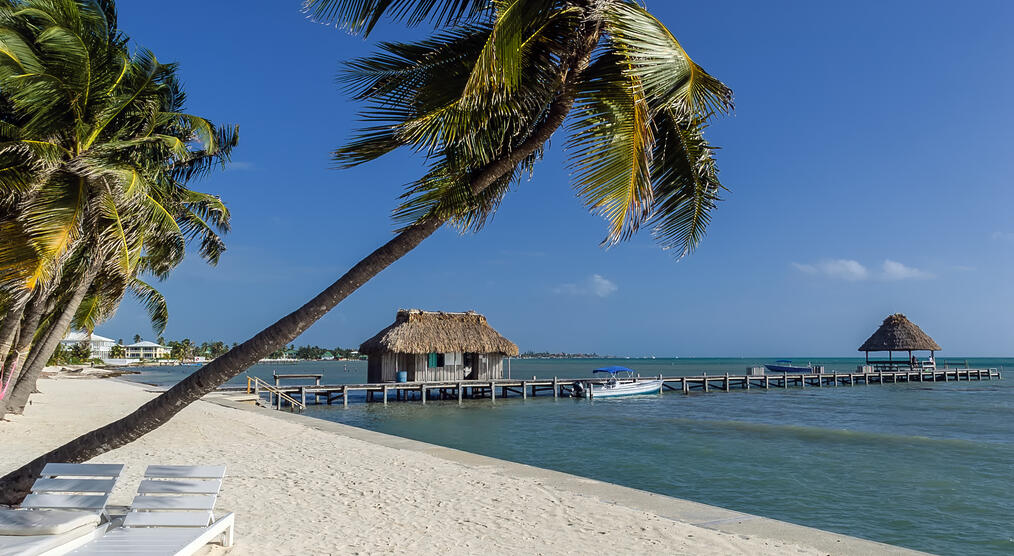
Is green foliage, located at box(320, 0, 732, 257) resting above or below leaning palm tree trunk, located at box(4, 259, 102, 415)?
above

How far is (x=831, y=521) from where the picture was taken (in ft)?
30.0

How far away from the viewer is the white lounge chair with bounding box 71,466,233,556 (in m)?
4.21

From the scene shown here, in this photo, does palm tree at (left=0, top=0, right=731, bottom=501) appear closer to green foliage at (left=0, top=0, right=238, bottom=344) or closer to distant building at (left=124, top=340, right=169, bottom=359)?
green foliage at (left=0, top=0, right=238, bottom=344)

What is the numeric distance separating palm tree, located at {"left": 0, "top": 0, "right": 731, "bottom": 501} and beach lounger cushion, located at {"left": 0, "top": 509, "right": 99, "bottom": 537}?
28 centimetres

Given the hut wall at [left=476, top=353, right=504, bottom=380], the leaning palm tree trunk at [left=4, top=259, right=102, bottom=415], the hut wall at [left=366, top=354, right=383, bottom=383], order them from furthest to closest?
the hut wall at [left=476, top=353, right=504, bottom=380], the hut wall at [left=366, top=354, right=383, bottom=383], the leaning palm tree trunk at [left=4, top=259, right=102, bottom=415]

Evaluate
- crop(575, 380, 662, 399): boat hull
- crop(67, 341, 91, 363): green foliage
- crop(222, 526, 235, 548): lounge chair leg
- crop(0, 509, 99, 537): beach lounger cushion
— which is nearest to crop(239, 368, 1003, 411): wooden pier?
A: crop(575, 380, 662, 399): boat hull

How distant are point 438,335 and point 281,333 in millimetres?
26772

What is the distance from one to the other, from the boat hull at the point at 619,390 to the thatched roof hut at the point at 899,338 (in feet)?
82.1

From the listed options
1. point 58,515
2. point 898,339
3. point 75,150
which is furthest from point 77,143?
point 898,339

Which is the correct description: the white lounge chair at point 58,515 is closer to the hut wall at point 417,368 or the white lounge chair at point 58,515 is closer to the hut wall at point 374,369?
the hut wall at point 417,368

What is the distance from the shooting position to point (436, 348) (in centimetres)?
3045

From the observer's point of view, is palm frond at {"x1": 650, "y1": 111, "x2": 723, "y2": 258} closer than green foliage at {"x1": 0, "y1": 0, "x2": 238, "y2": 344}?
Yes

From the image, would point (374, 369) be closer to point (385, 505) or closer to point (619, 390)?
point (619, 390)

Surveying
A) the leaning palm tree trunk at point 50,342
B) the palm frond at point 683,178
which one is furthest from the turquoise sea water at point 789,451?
the leaning palm tree trunk at point 50,342
